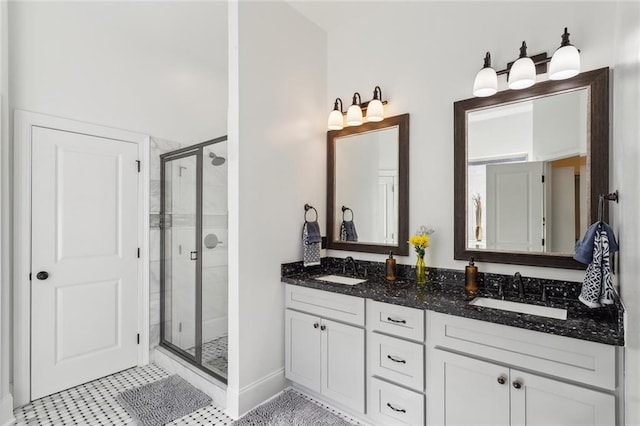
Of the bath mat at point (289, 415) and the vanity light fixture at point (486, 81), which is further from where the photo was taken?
the bath mat at point (289, 415)

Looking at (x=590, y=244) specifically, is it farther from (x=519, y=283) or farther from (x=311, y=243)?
(x=311, y=243)

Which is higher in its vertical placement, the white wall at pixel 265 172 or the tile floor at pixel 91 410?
the white wall at pixel 265 172

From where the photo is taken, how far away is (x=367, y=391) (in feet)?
6.66

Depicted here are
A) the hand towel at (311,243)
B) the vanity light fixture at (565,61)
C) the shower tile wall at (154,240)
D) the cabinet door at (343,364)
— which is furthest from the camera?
the shower tile wall at (154,240)

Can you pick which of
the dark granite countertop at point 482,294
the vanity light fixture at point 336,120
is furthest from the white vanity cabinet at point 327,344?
the vanity light fixture at point 336,120

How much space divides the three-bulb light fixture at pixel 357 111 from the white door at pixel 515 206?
0.92m

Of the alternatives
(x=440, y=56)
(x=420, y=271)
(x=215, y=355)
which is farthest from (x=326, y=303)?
(x=440, y=56)

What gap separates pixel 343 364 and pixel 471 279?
39.2 inches

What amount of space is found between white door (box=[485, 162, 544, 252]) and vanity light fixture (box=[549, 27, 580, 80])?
493 millimetres

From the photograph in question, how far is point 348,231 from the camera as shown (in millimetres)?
2783

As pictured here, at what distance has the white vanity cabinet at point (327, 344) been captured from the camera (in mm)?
2070

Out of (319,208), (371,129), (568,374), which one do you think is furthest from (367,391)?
(371,129)

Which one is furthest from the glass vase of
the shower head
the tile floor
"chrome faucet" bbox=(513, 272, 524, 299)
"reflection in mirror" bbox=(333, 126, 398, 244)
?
the shower head

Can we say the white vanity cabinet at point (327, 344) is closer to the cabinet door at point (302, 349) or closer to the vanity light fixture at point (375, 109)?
the cabinet door at point (302, 349)
